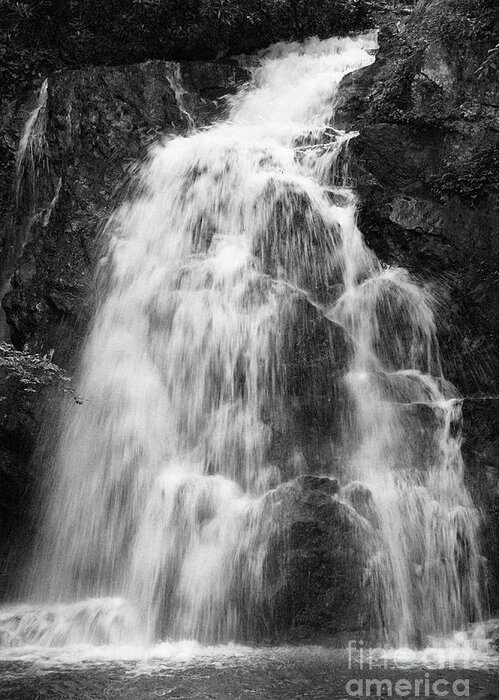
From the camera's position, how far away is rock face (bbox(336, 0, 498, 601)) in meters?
10.1

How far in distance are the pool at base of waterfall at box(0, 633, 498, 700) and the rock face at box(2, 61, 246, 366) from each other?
15.8ft

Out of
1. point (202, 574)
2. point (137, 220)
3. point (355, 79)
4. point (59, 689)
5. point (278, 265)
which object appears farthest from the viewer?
point (355, 79)

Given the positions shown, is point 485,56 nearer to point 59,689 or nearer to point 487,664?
point 487,664

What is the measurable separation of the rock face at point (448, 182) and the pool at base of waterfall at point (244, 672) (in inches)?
116

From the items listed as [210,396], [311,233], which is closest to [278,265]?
[311,233]

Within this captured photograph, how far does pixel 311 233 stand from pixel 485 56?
A: 4.23m

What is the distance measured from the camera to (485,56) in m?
11.7

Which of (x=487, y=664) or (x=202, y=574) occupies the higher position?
(x=202, y=574)

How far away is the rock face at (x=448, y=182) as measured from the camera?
33.2ft
